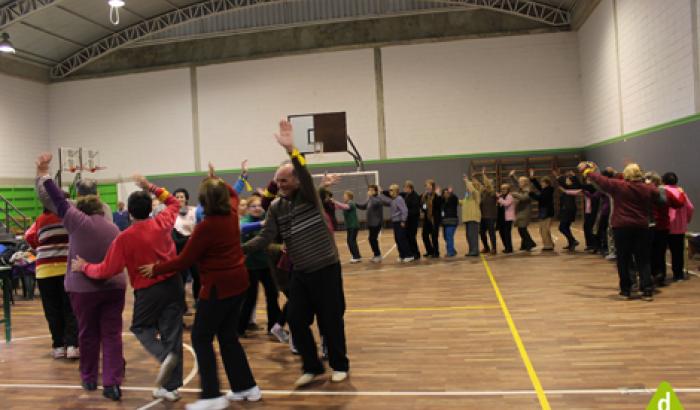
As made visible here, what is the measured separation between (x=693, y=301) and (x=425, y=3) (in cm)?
1568

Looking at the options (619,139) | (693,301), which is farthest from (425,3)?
(693,301)

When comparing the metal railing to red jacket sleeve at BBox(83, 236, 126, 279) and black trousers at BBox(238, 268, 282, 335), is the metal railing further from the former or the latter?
red jacket sleeve at BBox(83, 236, 126, 279)

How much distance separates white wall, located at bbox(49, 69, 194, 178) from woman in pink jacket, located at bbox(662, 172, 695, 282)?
17.6m

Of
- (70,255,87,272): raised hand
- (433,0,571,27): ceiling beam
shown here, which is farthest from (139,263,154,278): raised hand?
(433,0,571,27): ceiling beam

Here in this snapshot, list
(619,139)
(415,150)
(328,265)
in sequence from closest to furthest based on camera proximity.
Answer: (328,265) → (619,139) → (415,150)

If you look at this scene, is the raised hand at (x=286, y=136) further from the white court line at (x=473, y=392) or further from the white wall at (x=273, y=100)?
the white wall at (x=273, y=100)

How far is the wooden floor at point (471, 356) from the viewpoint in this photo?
3.82 metres

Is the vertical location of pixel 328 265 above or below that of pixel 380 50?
below

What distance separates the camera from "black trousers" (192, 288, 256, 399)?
353 cm

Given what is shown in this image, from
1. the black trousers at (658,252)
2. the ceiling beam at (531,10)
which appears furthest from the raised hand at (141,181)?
the ceiling beam at (531,10)

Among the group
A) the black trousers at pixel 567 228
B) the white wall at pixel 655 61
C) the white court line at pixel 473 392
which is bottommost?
the white court line at pixel 473 392

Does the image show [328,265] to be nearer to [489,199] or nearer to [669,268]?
[669,268]

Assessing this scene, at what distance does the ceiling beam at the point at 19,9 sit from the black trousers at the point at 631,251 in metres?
16.5

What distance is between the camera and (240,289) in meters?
3.58
